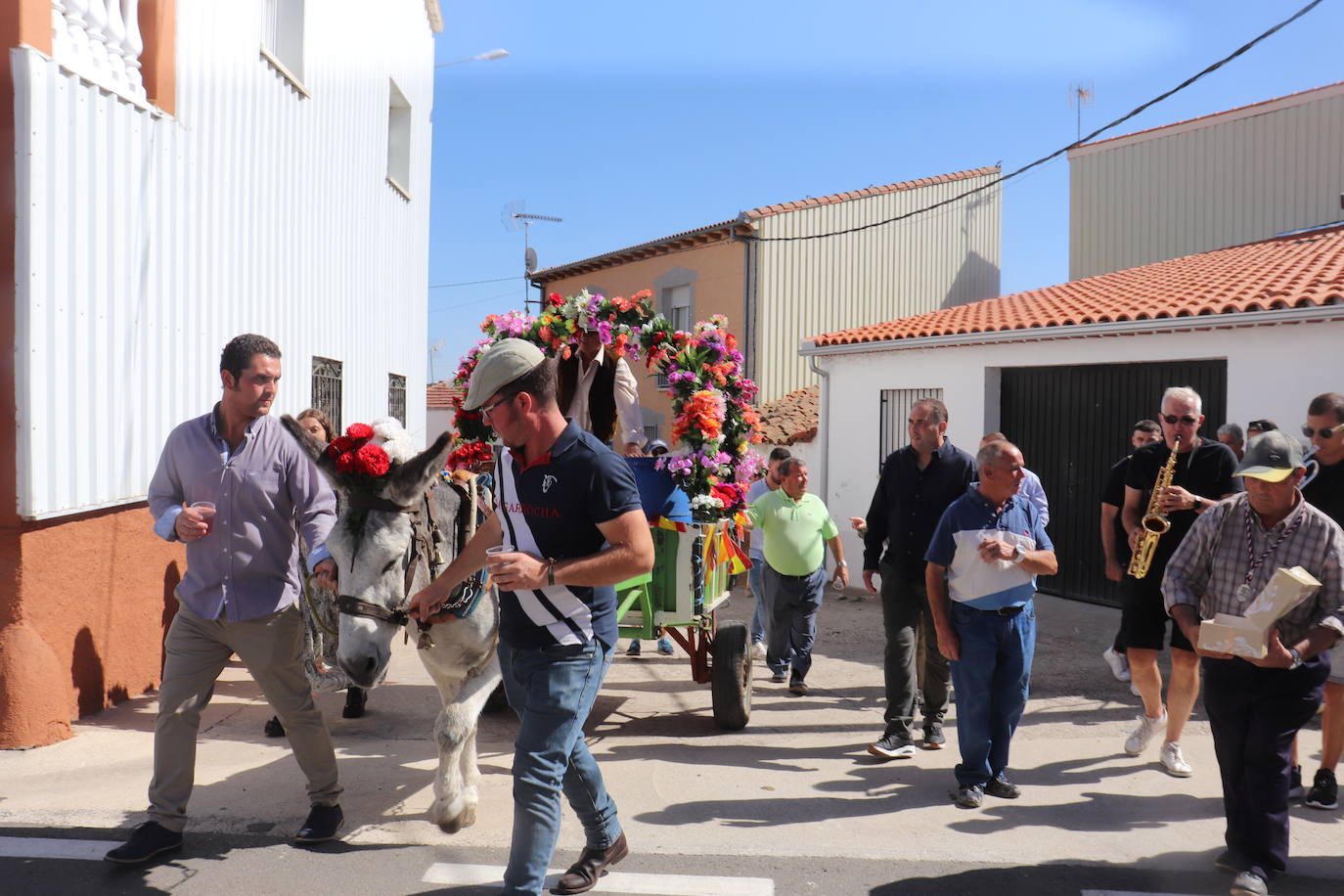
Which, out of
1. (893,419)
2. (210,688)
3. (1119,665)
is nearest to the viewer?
(210,688)

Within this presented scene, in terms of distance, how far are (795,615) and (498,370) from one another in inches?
196

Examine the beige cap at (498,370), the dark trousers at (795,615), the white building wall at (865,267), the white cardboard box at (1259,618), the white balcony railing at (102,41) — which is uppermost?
the white building wall at (865,267)

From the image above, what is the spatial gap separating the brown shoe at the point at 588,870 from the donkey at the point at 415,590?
0.74 metres

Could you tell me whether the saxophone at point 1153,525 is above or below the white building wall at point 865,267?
below

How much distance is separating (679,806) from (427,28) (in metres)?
13.3

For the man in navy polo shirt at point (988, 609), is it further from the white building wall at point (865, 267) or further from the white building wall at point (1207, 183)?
the white building wall at point (865, 267)

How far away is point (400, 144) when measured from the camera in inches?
572

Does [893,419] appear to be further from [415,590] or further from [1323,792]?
[415,590]

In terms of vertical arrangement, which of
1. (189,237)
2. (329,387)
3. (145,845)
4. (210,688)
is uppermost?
(189,237)

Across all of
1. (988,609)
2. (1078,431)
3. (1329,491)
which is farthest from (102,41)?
(1078,431)

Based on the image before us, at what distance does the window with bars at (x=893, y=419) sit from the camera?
549 inches

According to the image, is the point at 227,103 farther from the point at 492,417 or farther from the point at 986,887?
the point at 986,887

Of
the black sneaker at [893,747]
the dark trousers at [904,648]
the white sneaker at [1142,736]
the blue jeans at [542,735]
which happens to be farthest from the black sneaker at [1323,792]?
the blue jeans at [542,735]

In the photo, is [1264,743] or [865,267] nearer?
[1264,743]
